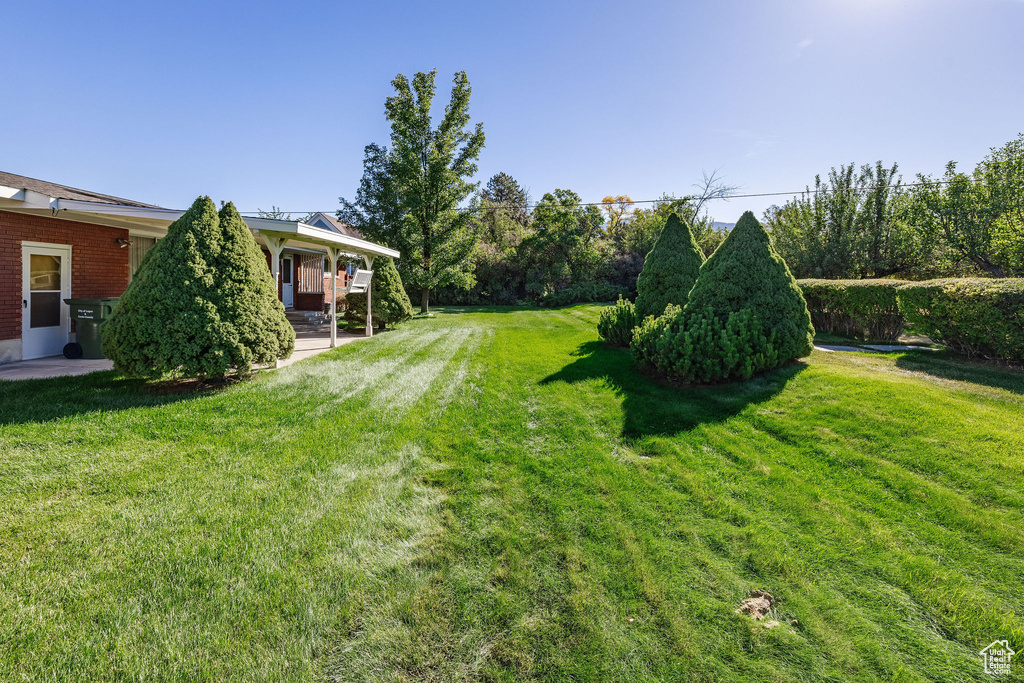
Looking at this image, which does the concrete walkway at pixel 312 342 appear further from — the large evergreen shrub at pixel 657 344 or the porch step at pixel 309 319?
the large evergreen shrub at pixel 657 344

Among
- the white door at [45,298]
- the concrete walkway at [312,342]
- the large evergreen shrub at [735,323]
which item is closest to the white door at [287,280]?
the concrete walkway at [312,342]

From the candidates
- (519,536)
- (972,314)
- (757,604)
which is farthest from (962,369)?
(519,536)

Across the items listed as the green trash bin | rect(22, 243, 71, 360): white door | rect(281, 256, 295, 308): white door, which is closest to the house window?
rect(22, 243, 71, 360): white door

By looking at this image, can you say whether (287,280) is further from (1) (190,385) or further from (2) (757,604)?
(2) (757,604)

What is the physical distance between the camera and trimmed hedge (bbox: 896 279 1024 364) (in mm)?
5602

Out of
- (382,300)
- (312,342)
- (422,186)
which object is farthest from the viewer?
(422,186)

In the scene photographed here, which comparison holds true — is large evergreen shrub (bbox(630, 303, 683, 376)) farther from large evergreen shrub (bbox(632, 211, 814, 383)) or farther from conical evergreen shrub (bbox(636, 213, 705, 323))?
conical evergreen shrub (bbox(636, 213, 705, 323))

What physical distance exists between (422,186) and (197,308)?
46.7ft

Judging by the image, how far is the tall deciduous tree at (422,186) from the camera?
1769 centimetres

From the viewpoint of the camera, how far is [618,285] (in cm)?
2453

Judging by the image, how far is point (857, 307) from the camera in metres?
9.23

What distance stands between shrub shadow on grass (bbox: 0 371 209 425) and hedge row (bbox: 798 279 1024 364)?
11262 millimetres

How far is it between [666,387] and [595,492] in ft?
9.97

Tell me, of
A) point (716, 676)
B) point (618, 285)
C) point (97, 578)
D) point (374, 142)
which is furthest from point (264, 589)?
point (618, 285)
